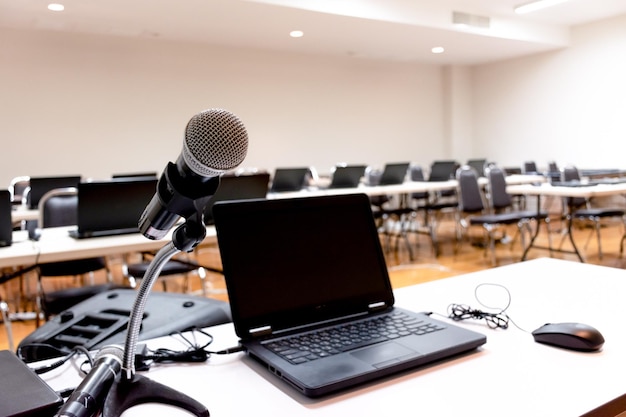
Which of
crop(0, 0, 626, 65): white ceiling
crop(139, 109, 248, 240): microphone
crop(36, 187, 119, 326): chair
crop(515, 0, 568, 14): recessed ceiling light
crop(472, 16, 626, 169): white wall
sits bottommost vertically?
crop(36, 187, 119, 326): chair

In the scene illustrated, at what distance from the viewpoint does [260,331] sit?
3.08ft

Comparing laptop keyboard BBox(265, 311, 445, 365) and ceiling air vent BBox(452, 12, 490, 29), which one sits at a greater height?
ceiling air vent BBox(452, 12, 490, 29)

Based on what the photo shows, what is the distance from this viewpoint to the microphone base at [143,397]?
2.26 ft

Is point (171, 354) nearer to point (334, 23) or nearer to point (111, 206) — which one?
point (111, 206)

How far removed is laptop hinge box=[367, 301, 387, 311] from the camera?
3.52ft

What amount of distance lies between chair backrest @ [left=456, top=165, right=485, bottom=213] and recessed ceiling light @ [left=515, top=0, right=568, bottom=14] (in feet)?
9.25

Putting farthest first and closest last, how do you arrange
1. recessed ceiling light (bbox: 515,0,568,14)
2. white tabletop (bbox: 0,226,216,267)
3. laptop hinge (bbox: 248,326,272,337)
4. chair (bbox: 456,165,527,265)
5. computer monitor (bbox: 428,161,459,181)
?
recessed ceiling light (bbox: 515,0,568,14) → computer monitor (bbox: 428,161,459,181) → chair (bbox: 456,165,527,265) → white tabletop (bbox: 0,226,216,267) → laptop hinge (bbox: 248,326,272,337)

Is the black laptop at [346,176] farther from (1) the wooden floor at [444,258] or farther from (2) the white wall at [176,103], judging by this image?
(2) the white wall at [176,103]

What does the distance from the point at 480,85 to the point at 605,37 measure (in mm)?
2276

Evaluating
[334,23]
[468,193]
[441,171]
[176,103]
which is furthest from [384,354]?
[176,103]

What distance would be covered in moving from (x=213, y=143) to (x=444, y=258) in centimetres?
467

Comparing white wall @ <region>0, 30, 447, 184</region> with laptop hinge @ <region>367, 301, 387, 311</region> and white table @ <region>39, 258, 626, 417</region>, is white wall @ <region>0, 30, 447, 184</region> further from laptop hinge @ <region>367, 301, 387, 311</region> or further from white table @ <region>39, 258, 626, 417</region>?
white table @ <region>39, 258, 626, 417</region>

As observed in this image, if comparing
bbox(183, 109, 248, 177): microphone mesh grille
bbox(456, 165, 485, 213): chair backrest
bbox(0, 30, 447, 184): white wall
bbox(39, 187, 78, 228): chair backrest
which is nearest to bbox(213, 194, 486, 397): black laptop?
bbox(183, 109, 248, 177): microphone mesh grille

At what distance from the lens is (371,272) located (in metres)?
1.10
